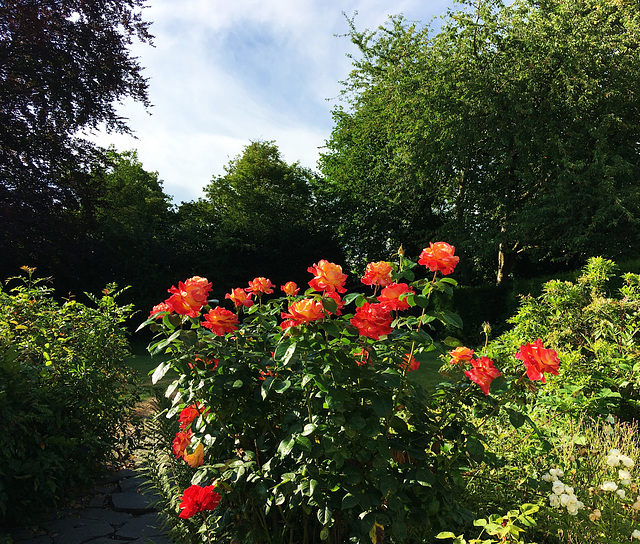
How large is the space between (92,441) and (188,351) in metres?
1.81

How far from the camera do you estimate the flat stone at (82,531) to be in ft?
8.65

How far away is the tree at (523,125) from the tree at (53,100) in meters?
6.93

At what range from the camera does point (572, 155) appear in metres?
11.3

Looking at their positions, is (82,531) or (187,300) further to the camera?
(82,531)

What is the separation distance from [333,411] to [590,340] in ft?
9.56

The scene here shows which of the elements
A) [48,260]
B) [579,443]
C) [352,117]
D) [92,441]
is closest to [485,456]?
[579,443]

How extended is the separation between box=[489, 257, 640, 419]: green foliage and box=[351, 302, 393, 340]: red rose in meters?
1.09

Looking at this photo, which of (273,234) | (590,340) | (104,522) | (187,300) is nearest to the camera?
(187,300)

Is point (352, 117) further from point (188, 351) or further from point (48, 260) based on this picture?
point (188, 351)

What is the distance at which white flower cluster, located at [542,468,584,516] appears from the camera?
5.91 ft

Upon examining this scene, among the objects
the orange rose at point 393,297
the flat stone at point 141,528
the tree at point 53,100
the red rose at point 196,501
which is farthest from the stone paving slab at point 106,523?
the tree at point 53,100

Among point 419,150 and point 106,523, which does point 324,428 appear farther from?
point 419,150

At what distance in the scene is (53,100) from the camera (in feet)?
32.9

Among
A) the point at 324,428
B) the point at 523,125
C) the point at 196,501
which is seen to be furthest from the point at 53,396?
the point at 523,125
